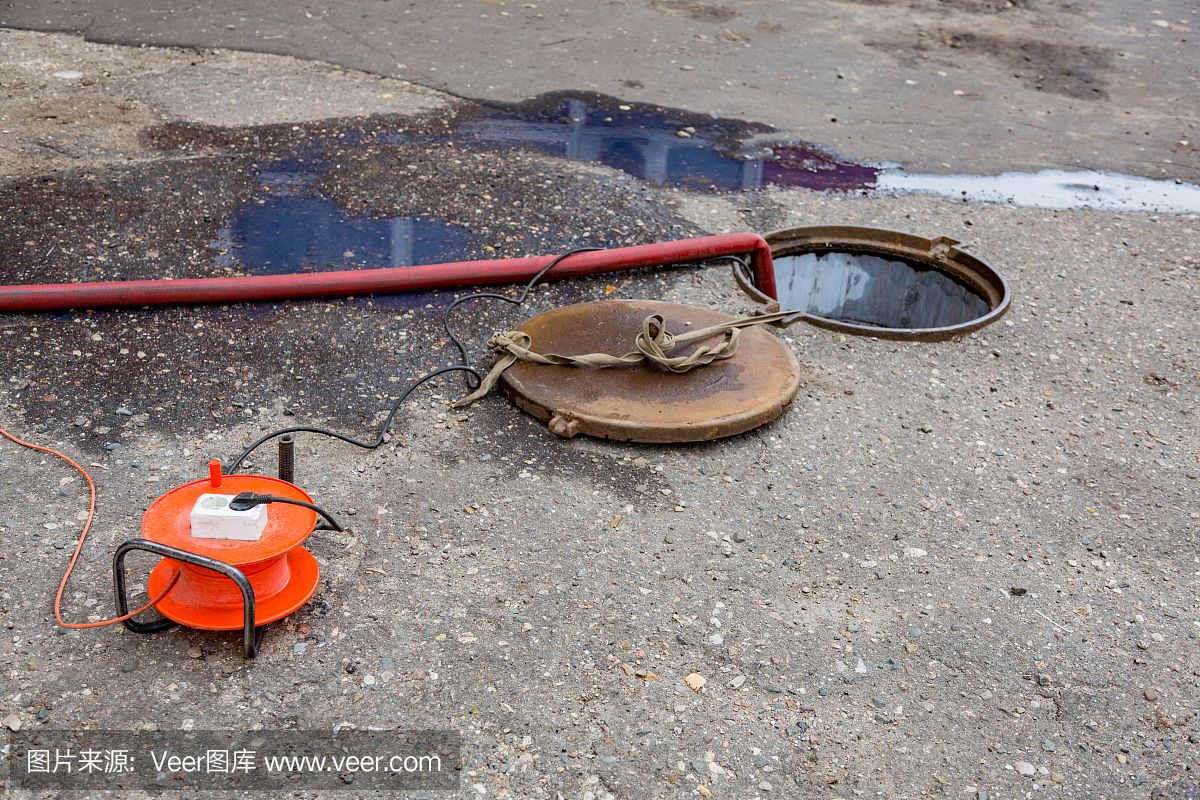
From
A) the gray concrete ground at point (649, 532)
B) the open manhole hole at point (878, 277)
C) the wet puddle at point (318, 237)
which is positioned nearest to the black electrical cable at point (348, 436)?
the gray concrete ground at point (649, 532)

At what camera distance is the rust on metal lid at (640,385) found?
11.2 ft

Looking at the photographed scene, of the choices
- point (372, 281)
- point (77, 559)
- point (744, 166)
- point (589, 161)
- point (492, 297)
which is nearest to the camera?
point (77, 559)

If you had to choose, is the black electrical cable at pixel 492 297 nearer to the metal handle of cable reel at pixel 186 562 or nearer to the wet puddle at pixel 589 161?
the wet puddle at pixel 589 161

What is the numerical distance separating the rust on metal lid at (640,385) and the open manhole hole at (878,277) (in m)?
1.15

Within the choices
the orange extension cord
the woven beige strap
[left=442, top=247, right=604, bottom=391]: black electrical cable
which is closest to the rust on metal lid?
the woven beige strap

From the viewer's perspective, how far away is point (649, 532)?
3088 mm

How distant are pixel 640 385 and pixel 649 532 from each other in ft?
2.28

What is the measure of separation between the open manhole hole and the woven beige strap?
52.5 inches

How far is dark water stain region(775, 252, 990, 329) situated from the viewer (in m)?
5.09

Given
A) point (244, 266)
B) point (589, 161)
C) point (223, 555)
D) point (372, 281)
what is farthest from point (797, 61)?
point (223, 555)

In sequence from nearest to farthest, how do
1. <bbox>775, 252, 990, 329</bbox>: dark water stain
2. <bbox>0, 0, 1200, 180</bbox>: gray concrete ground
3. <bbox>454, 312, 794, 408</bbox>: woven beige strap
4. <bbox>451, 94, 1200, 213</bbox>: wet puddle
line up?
<bbox>454, 312, 794, 408</bbox>: woven beige strap
<bbox>775, 252, 990, 329</bbox>: dark water stain
<bbox>451, 94, 1200, 213</bbox>: wet puddle
<bbox>0, 0, 1200, 180</bbox>: gray concrete ground

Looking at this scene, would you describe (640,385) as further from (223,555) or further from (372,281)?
(223,555)

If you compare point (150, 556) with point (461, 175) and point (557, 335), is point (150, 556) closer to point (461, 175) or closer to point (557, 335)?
point (557, 335)

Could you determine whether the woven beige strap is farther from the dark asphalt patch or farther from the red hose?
the red hose
